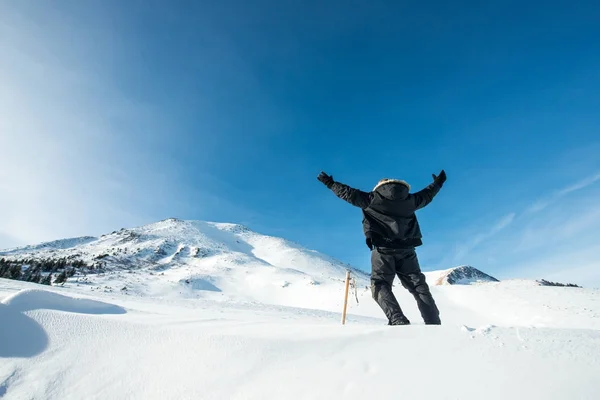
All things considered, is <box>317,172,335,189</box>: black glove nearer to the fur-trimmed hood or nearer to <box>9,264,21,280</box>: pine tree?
the fur-trimmed hood

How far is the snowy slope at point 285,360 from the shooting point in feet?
5.97

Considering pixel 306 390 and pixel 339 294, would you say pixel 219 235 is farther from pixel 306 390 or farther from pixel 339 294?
pixel 306 390

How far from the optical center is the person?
155 inches

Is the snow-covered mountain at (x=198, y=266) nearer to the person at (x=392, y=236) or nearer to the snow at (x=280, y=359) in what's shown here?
the person at (x=392, y=236)

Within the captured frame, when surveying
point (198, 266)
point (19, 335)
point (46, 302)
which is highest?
point (198, 266)

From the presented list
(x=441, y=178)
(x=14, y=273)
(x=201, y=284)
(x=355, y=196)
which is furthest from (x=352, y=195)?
(x=14, y=273)

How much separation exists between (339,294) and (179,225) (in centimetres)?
6472

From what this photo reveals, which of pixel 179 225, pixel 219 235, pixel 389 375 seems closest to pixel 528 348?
pixel 389 375

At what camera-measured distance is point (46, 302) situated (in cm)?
348

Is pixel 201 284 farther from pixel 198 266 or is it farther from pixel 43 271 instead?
pixel 43 271

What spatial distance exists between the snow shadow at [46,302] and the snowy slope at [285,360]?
1.4 inches

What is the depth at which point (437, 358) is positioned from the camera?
2047 mm

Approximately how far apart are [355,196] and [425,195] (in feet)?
3.64

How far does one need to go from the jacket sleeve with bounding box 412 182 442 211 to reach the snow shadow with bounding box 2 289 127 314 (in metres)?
4.78
